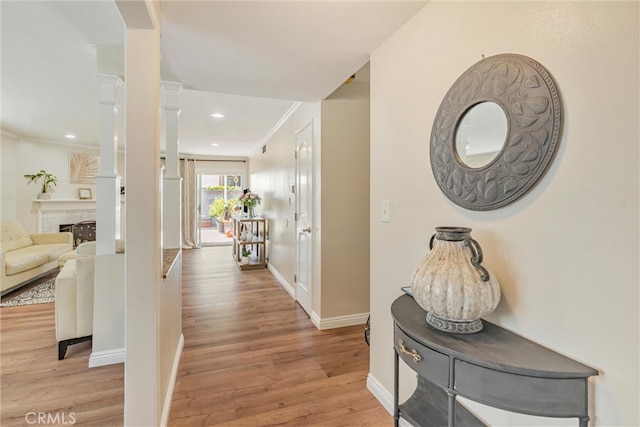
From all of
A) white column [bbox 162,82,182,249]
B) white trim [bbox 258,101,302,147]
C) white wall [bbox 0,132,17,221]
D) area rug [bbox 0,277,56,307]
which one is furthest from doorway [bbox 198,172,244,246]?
white column [bbox 162,82,182,249]

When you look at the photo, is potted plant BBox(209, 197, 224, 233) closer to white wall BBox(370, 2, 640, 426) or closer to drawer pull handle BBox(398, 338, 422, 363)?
white wall BBox(370, 2, 640, 426)

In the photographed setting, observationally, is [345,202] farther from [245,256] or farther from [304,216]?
[245,256]

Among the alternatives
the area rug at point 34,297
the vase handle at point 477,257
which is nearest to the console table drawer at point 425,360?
the vase handle at point 477,257

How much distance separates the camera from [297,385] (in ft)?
6.48

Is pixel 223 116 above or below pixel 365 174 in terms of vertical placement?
above

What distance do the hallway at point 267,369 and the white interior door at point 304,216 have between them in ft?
0.78

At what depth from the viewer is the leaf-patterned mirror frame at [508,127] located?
0.91 m

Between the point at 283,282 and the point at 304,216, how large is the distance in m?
1.31

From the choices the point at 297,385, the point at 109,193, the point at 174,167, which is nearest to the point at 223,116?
the point at 174,167

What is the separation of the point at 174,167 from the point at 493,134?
7.38 feet

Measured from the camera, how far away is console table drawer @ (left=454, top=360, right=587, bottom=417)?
2.57ft

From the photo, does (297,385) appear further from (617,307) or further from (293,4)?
(293,4)

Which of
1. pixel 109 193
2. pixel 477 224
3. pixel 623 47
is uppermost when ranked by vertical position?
pixel 623 47

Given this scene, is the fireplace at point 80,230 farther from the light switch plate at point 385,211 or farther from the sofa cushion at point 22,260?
the light switch plate at point 385,211
